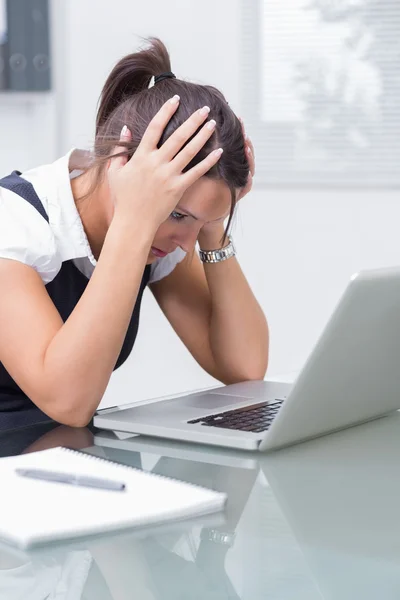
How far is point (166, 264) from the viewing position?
1.68 m

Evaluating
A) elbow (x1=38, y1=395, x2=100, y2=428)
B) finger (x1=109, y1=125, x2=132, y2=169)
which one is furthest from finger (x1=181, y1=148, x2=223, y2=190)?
elbow (x1=38, y1=395, x2=100, y2=428)

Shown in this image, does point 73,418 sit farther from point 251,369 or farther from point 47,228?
point 251,369

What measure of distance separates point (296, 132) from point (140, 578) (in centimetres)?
269

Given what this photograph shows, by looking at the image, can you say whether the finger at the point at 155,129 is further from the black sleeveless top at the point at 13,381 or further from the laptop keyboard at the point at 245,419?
the laptop keyboard at the point at 245,419

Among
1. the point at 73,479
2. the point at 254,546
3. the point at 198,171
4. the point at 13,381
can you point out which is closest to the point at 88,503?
the point at 73,479

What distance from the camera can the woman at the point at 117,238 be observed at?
1.21 meters

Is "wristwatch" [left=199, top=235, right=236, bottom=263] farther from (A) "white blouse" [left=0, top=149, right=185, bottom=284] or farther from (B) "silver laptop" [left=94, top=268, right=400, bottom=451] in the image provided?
(B) "silver laptop" [left=94, top=268, right=400, bottom=451]

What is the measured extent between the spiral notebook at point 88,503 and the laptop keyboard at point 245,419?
221 mm

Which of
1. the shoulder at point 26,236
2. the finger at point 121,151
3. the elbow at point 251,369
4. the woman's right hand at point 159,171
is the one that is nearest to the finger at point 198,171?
the woman's right hand at point 159,171

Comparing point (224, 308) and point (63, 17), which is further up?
point (63, 17)

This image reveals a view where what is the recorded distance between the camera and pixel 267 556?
2.31 feet

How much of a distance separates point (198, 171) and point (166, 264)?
0.41 m

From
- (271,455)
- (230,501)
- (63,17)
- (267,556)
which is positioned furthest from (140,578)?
(63,17)

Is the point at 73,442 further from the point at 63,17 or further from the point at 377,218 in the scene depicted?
the point at 63,17
